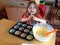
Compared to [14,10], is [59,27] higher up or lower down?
lower down

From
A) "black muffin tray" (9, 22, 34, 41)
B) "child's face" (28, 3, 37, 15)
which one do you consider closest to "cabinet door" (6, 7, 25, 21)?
"child's face" (28, 3, 37, 15)

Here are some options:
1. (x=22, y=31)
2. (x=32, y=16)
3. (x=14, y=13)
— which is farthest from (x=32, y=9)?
(x=14, y=13)

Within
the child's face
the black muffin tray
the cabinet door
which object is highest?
the child's face

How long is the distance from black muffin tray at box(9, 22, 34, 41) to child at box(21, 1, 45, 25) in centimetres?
8

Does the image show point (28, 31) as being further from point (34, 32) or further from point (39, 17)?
point (39, 17)

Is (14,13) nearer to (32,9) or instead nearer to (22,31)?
(32,9)

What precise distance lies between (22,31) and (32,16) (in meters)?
0.19

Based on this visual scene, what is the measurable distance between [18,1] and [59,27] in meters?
0.70

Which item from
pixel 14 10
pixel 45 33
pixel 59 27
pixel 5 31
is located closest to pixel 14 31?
pixel 5 31

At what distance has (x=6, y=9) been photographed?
6.32 ft

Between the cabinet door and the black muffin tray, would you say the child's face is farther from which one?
the cabinet door

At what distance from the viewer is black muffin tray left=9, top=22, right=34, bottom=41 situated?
0.78 meters

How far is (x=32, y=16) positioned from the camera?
976mm

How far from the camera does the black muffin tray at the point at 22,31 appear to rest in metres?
0.78
